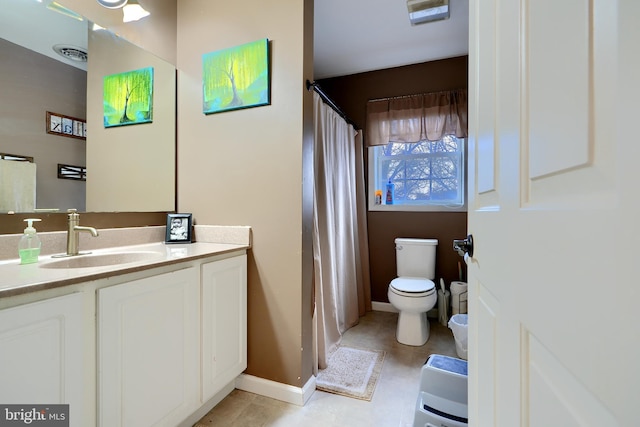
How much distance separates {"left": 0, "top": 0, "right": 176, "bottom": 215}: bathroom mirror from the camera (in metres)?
1.19

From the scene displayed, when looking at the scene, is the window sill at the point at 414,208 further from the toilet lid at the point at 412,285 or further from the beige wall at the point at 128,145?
the beige wall at the point at 128,145

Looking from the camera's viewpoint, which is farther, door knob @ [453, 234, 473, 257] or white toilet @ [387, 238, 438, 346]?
white toilet @ [387, 238, 438, 346]

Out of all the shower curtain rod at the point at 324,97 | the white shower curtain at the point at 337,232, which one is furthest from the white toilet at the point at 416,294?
the shower curtain rod at the point at 324,97

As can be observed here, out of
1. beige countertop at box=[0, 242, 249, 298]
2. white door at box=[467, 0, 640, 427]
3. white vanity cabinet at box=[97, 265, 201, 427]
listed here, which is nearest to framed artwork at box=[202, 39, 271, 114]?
beige countertop at box=[0, 242, 249, 298]

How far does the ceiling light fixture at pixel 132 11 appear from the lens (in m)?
1.60

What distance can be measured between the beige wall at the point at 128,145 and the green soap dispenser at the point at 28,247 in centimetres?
36

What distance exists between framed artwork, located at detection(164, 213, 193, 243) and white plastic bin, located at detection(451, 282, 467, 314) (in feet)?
7.37

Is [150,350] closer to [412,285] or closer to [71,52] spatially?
[71,52]

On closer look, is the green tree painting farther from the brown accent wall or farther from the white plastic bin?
the white plastic bin

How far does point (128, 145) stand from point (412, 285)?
7.40 ft

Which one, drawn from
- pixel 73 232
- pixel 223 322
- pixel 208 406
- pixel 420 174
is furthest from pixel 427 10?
pixel 208 406

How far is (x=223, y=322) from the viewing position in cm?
146

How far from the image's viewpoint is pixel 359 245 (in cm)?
296

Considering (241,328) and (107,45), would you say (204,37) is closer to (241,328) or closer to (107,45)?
(107,45)
